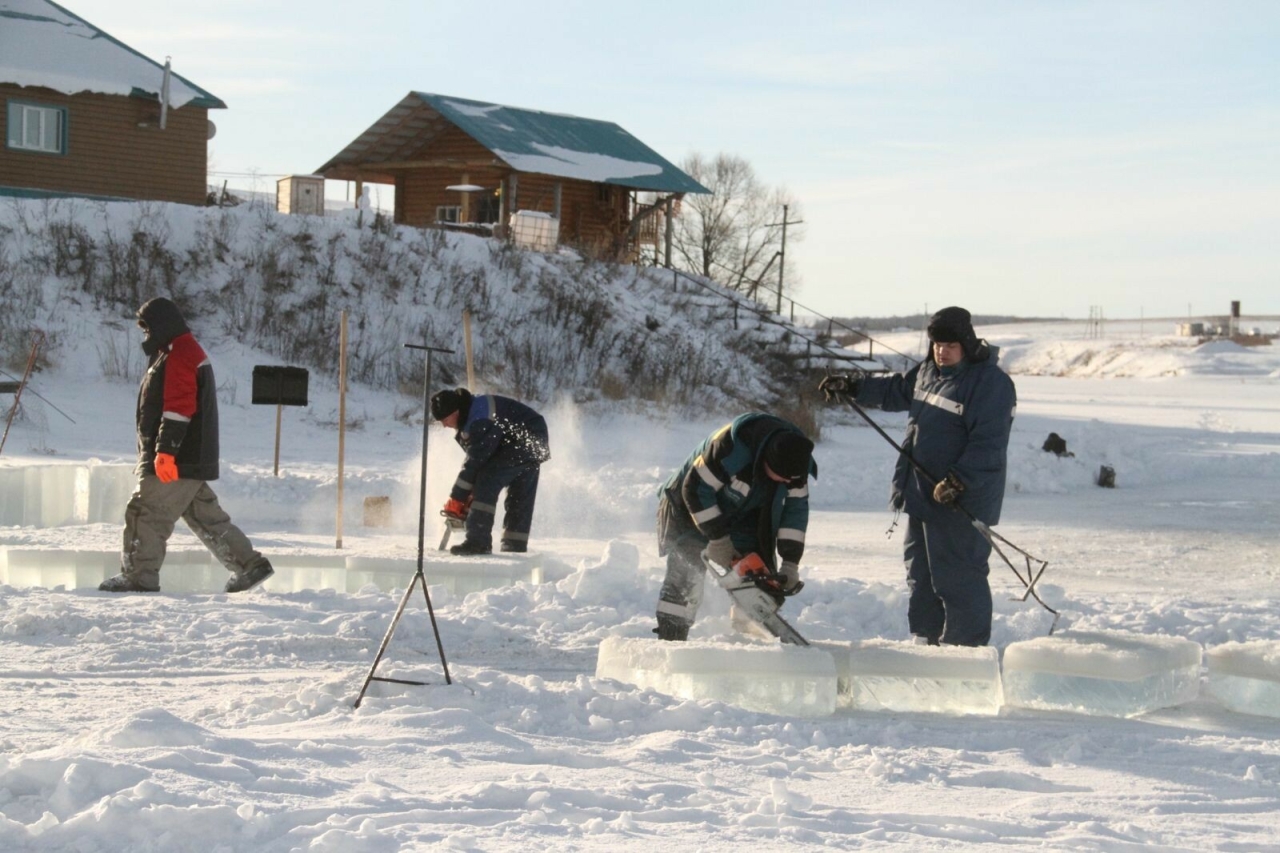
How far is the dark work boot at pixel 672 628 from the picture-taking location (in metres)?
6.66

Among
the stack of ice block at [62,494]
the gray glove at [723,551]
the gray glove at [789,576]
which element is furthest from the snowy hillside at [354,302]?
the gray glove at [789,576]

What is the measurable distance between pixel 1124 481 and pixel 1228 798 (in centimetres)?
1312

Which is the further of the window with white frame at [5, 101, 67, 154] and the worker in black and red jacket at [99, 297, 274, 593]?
the window with white frame at [5, 101, 67, 154]

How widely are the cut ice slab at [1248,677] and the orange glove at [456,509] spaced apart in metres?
4.76

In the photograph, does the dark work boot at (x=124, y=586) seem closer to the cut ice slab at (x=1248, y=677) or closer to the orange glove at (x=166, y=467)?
the orange glove at (x=166, y=467)

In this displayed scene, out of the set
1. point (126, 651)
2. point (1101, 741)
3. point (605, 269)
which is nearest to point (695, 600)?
point (1101, 741)

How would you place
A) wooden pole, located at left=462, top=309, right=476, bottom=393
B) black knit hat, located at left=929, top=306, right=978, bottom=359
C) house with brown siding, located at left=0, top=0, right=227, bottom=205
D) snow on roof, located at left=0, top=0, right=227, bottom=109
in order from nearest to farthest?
black knit hat, located at left=929, top=306, right=978, bottom=359, wooden pole, located at left=462, top=309, right=476, bottom=393, snow on roof, located at left=0, top=0, right=227, bottom=109, house with brown siding, located at left=0, top=0, right=227, bottom=205

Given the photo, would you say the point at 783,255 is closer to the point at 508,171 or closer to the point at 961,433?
the point at 508,171

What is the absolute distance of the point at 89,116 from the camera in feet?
85.2

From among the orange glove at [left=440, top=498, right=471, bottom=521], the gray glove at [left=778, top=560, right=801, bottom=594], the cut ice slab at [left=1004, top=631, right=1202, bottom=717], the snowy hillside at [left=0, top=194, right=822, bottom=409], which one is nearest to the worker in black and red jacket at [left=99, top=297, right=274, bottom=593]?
the orange glove at [left=440, top=498, right=471, bottom=521]

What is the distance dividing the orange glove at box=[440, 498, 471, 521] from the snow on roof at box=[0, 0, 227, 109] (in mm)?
19445

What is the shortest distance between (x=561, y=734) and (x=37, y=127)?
24.0 m

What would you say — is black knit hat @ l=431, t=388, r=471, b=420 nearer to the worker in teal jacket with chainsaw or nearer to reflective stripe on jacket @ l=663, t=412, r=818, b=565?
the worker in teal jacket with chainsaw

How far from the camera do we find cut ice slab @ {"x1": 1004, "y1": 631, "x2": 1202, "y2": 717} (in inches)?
226
